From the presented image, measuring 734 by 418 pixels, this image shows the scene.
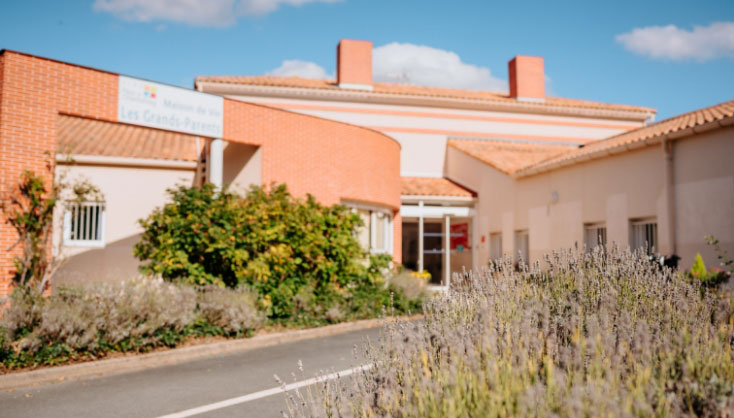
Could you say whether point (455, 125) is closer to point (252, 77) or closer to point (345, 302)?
point (252, 77)

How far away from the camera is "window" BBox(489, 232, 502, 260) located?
72.0ft

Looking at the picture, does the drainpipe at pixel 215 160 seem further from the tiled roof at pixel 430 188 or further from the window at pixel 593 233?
the window at pixel 593 233

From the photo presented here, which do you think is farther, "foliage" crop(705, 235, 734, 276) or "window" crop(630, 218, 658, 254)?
"window" crop(630, 218, 658, 254)

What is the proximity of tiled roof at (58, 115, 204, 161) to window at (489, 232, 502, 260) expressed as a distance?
1149 cm

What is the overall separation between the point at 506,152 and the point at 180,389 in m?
19.9

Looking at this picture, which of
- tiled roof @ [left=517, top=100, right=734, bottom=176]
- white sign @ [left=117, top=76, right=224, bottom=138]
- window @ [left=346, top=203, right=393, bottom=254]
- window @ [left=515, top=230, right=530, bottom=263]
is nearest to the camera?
white sign @ [left=117, top=76, right=224, bottom=138]


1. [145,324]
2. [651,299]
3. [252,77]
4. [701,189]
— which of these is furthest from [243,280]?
[252,77]

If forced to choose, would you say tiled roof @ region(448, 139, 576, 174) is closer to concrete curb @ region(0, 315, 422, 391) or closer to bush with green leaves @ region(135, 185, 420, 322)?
bush with green leaves @ region(135, 185, 420, 322)

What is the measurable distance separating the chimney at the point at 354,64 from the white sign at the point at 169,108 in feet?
44.4

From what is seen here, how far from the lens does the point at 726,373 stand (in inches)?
124

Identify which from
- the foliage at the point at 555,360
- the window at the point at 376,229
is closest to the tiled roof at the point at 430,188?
the window at the point at 376,229

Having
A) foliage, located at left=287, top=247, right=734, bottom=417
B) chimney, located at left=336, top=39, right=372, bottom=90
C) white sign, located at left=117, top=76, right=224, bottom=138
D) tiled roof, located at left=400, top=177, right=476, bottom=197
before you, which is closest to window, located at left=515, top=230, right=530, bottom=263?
tiled roof, located at left=400, top=177, right=476, bottom=197

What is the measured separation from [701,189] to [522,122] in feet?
46.4

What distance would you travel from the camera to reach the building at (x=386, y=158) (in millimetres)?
10867
